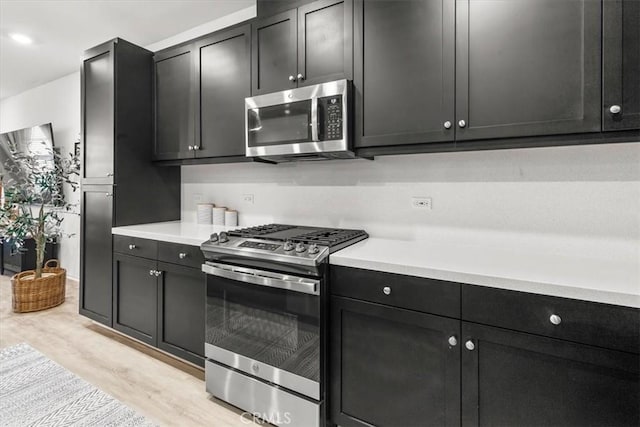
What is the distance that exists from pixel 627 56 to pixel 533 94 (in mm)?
322

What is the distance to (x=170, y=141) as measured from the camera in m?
2.81

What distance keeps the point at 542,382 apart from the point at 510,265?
1.52 ft

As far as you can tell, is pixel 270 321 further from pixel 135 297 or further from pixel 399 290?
pixel 135 297

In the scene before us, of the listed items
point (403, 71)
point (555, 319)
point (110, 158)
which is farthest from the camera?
point (110, 158)

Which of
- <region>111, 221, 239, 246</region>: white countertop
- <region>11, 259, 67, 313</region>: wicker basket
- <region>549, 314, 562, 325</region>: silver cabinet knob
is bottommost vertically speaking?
<region>11, 259, 67, 313</region>: wicker basket

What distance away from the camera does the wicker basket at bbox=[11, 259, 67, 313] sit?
341 cm

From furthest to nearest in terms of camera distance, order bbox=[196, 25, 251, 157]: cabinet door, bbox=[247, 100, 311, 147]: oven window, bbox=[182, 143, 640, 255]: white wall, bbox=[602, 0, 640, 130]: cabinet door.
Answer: bbox=[196, 25, 251, 157]: cabinet door → bbox=[247, 100, 311, 147]: oven window → bbox=[182, 143, 640, 255]: white wall → bbox=[602, 0, 640, 130]: cabinet door

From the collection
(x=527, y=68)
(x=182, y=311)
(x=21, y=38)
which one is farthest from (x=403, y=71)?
(x=21, y=38)

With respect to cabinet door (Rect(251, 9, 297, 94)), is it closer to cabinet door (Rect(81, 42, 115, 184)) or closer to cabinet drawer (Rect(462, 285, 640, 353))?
cabinet door (Rect(81, 42, 115, 184))

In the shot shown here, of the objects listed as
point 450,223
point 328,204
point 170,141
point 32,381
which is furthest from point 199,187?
point 450,223

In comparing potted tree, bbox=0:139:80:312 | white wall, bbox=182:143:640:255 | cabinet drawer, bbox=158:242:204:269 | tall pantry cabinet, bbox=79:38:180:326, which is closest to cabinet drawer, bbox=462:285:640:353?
white wall, bbox=182:143:640:255

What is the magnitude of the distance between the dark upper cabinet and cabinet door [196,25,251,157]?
114 millimetres

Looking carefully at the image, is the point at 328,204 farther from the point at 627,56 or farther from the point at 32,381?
the point at 32,381

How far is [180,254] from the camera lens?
2271mm
